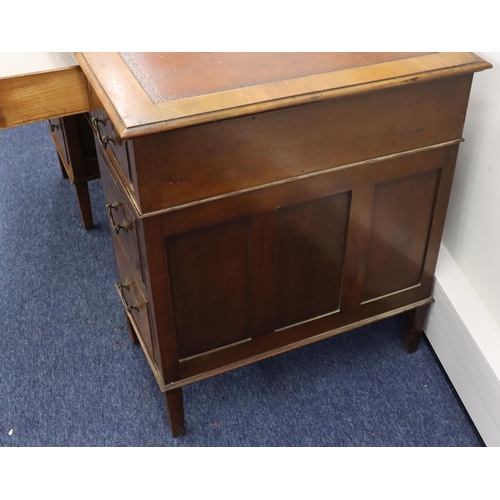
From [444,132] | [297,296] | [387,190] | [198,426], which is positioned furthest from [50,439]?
→ [444,132]

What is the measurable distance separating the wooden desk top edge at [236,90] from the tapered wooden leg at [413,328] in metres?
0.54

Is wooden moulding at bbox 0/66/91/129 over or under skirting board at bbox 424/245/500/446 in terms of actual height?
over

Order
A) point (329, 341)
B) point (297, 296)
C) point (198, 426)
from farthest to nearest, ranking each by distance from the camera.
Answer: point (329, 341), point (198, 426), point (297, 296)

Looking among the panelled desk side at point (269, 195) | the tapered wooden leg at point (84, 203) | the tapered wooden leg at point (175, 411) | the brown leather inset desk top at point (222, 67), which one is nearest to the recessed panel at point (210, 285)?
the panelled desk side at point (269, 195)

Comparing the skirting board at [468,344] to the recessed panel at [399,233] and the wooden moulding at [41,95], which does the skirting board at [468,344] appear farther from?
the wooden moulding at [41,95]

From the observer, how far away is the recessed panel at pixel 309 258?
3.36ft

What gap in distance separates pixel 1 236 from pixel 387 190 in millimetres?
1079

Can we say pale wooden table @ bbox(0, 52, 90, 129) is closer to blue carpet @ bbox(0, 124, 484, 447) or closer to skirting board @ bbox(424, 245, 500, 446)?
blue carpet @ bbox(0, 124, 484, 447)

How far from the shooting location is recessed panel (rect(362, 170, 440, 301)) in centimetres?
108

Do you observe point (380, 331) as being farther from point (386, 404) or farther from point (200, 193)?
point (200, 193)

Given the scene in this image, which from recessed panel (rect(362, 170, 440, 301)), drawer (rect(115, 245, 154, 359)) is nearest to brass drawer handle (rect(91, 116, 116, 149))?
drawer (rect(115, 245, 154, 359))

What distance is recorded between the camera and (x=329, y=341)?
141 cm

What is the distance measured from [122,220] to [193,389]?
42 cm

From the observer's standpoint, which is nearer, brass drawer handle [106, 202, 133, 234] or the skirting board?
brass drawer handle [106, 202, 133, 234]
